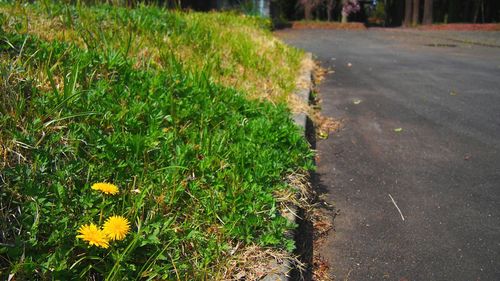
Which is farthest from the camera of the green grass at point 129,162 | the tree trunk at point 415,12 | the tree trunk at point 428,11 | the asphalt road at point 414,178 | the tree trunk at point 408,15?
the tree trunk at point 408,15

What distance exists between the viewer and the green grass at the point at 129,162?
1.88 meters

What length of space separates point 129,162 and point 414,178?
2309 mm

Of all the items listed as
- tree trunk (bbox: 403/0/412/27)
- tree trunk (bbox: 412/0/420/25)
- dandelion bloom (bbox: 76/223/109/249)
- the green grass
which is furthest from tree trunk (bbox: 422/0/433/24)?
dandelion bloom (bbox: 76/223/109/249)

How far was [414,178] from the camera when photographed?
3578mm

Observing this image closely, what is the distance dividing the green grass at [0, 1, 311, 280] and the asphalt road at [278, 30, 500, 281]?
0.55 metres

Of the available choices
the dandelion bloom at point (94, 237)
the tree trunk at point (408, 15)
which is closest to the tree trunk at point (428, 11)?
the tree trunk at point (408, 15)

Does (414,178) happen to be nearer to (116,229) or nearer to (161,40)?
(116,229)

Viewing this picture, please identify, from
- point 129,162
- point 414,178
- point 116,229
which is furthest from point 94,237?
point 414,178

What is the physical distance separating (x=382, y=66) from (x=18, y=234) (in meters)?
8.22

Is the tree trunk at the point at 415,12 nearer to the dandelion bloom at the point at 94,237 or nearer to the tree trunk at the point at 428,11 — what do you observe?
the tree trunk at the point at 428,11

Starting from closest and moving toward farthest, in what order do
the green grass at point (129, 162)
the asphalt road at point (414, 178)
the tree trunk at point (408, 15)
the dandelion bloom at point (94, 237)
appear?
the dandelion bloom at point (94, 237), the green grass at point (129, 162), the asphalt road at point (414, 178), the tree trunk at point (408, 15)

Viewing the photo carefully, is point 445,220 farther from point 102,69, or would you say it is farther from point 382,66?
point 382,66

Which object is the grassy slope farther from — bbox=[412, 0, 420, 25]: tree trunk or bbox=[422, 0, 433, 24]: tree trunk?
bbox=[422, 0, 433, 24]: tree trunk

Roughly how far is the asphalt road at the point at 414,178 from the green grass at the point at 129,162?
1.80 feet
